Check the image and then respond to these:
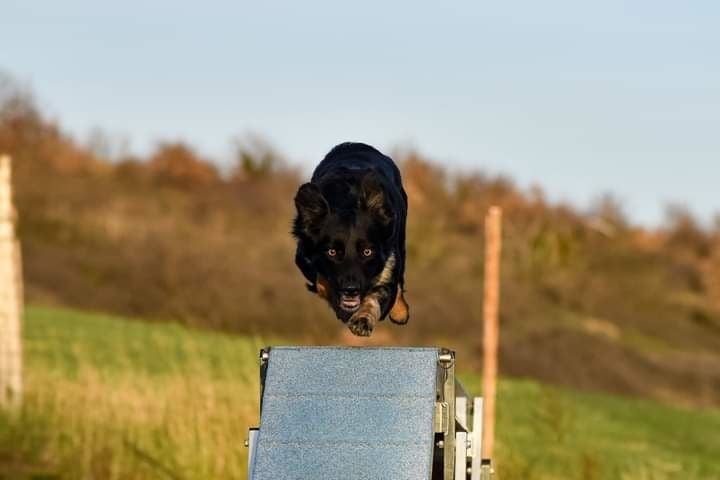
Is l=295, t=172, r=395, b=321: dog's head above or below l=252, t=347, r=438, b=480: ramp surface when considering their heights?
above

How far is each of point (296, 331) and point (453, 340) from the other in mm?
4037

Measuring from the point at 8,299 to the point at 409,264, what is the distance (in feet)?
92.6

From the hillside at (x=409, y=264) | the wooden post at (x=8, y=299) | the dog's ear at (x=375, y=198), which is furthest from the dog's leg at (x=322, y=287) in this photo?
the hillside at (x=409, y=264)

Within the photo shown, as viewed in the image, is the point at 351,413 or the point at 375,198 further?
the point at 375,198

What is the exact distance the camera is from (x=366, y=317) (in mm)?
6777

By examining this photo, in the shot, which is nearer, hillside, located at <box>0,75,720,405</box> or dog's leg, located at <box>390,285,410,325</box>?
dog's leg, located at <box>390,285,410,325</box>

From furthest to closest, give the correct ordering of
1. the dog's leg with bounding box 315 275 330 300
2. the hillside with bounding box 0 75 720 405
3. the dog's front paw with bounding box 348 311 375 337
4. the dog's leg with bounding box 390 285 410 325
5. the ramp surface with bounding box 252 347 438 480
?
1. the hillside with bounding box 0 75 720 405
2. the dog's leg with bounding box 390 285 410 325
3. the dog's leg with bounding box 315 275 330 300
4. the dog's front paw with bounding box 348 311 375 337
5. the ramp surface with bounding box 252 347 438 480

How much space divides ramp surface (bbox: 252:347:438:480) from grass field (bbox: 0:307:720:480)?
615 cm

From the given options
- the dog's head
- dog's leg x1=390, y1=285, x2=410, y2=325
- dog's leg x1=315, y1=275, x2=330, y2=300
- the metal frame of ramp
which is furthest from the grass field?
the metal frame of ramp

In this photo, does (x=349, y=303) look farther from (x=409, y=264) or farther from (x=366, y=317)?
(x=409, y=264)

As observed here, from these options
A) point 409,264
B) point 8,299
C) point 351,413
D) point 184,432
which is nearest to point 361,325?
point 351,413

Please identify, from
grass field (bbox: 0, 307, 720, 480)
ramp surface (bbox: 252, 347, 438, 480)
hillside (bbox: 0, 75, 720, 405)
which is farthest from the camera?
hillside (bbox: 0, 75, 720, 405)

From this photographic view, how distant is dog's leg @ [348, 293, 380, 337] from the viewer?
671cm

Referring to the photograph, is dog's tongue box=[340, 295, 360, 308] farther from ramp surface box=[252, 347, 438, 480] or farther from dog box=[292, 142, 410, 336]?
ramp surface box=[252, 347, 438, 480]
